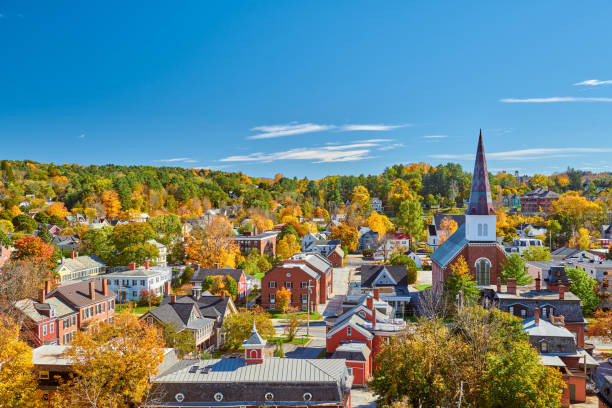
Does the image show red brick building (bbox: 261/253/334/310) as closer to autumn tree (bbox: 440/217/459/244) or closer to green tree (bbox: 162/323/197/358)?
green tree (bbox: 162/323/197/358)

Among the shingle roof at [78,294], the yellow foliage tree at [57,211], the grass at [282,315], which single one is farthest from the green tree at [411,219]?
the yellow foliage tree at [57,211]

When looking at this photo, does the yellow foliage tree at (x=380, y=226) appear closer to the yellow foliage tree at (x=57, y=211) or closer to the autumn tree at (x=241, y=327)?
the autumn tree at (x=241, y=327)

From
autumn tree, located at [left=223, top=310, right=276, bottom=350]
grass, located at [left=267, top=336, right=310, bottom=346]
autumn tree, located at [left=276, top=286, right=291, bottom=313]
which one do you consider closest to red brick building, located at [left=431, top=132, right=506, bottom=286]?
grass, located at [left=267, top=336, right=310, bottom=346]

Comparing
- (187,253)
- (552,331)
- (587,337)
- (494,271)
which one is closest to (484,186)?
(494,271)

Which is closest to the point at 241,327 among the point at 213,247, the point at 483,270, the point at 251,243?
the point at 483,270

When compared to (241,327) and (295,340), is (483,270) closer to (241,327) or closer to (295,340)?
(295,340)

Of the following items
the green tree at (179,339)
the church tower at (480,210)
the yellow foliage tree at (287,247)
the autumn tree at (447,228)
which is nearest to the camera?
the green tree at (179,339)

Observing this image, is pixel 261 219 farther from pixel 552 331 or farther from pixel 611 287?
pixel 552 331
